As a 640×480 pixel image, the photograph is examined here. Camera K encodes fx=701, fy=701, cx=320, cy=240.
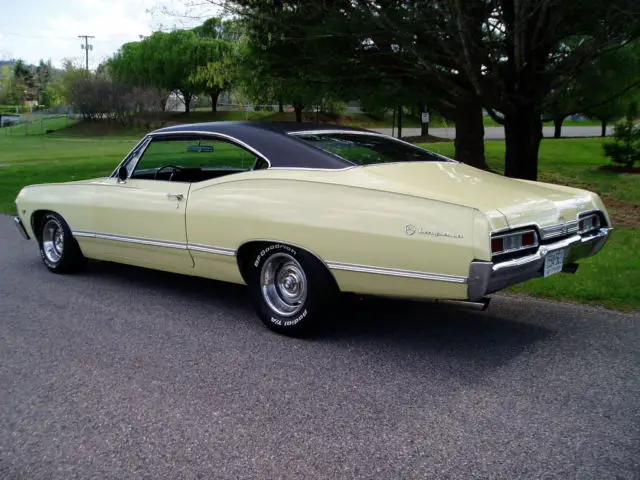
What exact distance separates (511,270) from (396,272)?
66 centimetres

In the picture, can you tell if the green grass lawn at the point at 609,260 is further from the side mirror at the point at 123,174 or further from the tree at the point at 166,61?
the tree at the point at 166,61

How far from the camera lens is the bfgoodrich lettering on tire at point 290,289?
14.9 ft

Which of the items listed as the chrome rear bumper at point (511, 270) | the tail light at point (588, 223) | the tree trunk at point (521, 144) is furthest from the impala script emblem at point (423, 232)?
the tree trunk at point (521, 144)

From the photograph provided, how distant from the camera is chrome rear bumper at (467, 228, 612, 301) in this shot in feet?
12.8

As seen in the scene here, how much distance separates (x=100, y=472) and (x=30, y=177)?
16.9 meters

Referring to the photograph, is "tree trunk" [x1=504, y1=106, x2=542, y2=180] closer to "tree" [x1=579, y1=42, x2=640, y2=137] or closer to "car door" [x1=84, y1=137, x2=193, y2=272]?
"tree" [x1=579, y1=42, x2=640, y2=137]

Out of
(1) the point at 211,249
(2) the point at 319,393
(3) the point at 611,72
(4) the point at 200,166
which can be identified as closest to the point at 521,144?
(3) the point at 611,72

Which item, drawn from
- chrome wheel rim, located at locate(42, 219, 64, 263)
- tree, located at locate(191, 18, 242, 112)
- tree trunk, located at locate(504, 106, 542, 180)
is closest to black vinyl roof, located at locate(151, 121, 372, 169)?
chrome wheel rim, located at locate(42, 219, 64, 263)

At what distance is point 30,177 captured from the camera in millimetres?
18328

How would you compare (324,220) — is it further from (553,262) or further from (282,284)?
(553,262)

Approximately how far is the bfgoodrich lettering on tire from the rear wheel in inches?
93.1

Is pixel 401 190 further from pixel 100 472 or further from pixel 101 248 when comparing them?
pixel 101 248

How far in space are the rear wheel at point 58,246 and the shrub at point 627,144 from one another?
15456 millimetres

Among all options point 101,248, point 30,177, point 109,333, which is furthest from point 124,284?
point 30,177
